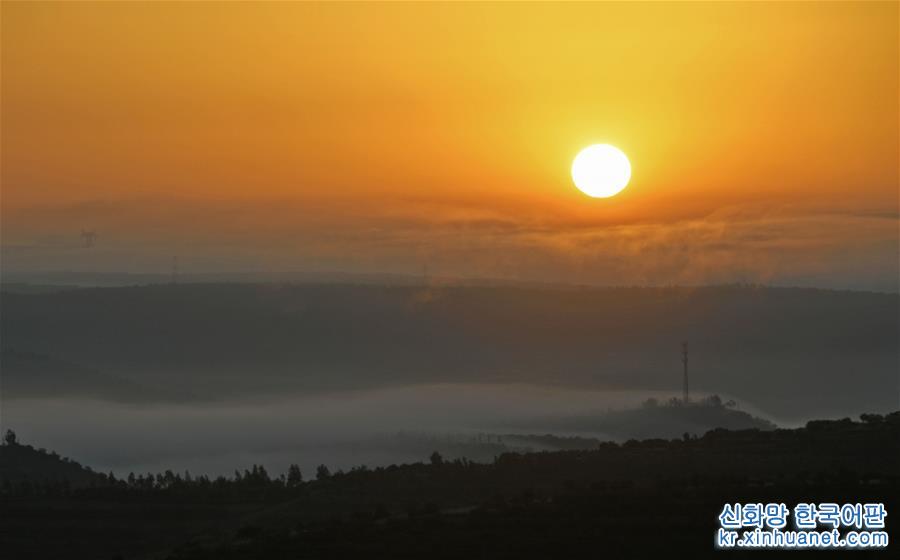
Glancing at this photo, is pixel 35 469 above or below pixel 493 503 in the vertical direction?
above

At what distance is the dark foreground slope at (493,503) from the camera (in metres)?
73.1

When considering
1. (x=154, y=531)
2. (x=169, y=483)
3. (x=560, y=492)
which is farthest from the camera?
(x=169, y=483)

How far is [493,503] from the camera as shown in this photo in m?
81.1

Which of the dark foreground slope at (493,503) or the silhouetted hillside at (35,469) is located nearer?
the dark foreground slope at (493,503)

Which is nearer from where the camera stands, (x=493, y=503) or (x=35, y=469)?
(x=493, y=503)

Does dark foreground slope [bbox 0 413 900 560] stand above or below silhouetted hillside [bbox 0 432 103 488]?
below

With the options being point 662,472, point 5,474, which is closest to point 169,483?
point 5,474

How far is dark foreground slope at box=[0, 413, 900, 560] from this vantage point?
240 feet

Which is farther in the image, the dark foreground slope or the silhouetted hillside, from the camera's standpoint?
the silhouetted hillside

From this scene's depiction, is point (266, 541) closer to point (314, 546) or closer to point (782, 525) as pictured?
point (314, 546)

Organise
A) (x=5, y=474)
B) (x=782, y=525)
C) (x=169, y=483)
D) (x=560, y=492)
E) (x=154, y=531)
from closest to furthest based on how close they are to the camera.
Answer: (x=782, y=525), (x=560, y=492), (x=154, y=531), (x=169, y=483), (x=5, y=474)

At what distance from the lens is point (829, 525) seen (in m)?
69.6

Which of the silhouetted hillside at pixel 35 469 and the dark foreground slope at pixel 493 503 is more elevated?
the silhouetted hillside at pixel 35 469

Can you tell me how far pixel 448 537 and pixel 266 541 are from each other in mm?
7042
